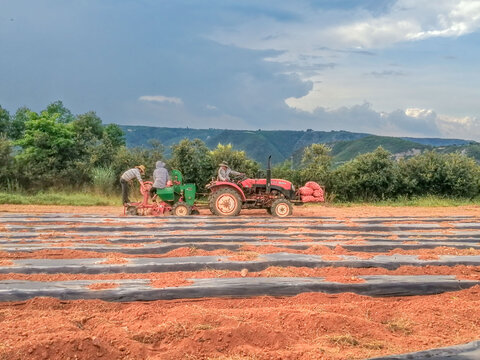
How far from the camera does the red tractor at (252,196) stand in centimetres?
953

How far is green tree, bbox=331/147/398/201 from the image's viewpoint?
571 inches

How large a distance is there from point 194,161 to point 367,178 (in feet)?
16.9

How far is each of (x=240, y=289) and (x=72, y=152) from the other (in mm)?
12680

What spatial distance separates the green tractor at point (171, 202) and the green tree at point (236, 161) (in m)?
4.20

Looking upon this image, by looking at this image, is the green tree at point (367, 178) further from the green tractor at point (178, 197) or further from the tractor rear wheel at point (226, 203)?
the green tractor at point (178, 197)

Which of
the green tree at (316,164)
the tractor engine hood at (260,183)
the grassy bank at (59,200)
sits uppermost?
the green tree at (316,164)

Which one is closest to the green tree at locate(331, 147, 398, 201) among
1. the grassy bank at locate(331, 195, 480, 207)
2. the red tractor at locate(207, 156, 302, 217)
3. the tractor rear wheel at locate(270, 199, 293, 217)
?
the grassy bank at locate(331, 195, 480, 207)

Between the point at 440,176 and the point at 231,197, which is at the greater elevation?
the point at 440,176

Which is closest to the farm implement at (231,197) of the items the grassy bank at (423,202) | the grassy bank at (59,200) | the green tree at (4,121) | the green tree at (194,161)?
the grassy bank at (59,200)

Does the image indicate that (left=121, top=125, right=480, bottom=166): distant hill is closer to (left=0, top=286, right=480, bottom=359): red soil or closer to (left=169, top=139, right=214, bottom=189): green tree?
(left=169, top=139, right=214, bottom=189): green tree

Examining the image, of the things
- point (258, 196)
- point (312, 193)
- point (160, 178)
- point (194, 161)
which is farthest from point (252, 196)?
point (194, 161)

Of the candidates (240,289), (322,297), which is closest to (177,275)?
(240,289)

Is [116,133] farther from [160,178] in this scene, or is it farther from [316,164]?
[160,178]

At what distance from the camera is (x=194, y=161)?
13891mm
